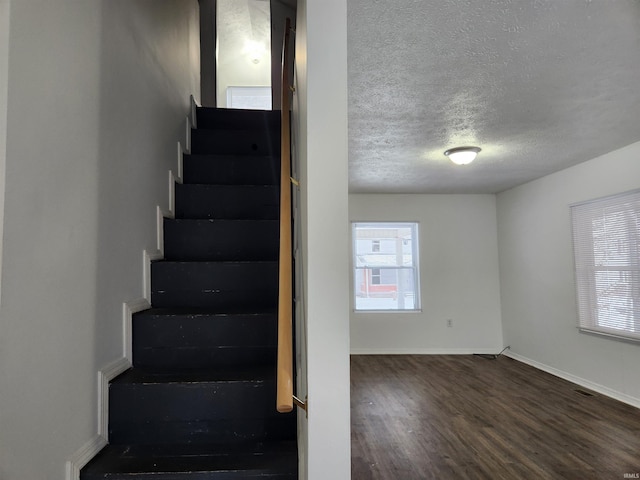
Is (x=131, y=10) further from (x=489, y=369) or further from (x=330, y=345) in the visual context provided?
(x=489, y=369)

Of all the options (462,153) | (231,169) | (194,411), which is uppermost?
(462,153)

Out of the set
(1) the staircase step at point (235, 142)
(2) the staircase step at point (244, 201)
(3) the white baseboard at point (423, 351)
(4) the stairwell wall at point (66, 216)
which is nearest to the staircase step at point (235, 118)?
(1) the staircase step at point (235, 142)

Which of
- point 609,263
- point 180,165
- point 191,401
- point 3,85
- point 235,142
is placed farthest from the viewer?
point 609,263

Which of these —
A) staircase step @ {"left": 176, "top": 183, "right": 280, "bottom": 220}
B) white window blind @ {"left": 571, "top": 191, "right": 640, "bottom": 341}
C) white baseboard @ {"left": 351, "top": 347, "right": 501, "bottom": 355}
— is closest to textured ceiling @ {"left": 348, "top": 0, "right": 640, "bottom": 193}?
white window blind @ {"left": 571, "top": 191, "right": 640, "bottom": 341}

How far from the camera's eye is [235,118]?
2.81 m

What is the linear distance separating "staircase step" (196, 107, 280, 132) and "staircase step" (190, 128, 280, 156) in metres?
0.19

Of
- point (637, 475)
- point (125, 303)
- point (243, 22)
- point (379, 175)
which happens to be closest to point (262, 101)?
point (243, 22)

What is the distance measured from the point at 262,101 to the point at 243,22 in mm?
1242

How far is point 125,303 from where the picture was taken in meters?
1.53

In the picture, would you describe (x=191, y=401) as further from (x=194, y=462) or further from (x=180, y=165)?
(x=180, y=165)

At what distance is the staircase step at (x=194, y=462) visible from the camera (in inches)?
45.9

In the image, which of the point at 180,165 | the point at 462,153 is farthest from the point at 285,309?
the point at 462,153

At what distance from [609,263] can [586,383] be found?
1.35 m

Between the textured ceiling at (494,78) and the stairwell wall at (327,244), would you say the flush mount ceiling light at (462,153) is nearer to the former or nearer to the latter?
the textured ceiling at (494,78)
